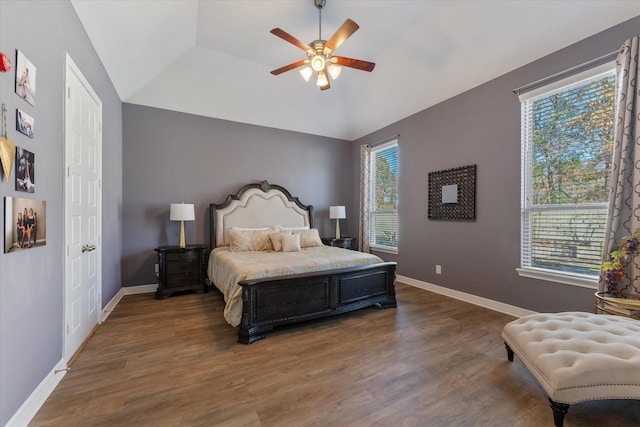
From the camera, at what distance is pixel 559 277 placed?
2822 millimetres

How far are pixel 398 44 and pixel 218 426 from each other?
466 centimetres

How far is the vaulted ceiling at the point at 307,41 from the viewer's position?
2.67 meters

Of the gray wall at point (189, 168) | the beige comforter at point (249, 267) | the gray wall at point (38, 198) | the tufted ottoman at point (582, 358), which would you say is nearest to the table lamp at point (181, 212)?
the gray wall at point (189, 168)

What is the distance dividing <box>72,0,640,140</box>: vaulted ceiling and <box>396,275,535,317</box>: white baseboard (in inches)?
114

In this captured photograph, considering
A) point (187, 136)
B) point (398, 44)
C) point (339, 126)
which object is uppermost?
point (398, 44)

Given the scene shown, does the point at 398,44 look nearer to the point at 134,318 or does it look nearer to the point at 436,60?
the point at 436,60

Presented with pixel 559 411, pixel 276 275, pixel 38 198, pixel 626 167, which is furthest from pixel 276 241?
pixel 626 167

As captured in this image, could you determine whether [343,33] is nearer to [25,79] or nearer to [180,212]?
[25,79]

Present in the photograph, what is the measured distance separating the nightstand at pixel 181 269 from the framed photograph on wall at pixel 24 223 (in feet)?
7.40

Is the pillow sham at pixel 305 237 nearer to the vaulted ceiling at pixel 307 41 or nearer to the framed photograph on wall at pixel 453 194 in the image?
the framed photograph on wall at pixel 453 194

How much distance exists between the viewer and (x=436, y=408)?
5.50ft

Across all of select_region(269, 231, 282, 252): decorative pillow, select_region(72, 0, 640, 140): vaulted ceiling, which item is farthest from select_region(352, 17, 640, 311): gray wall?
select_region(269, 231, 282, 252): decorative pillow

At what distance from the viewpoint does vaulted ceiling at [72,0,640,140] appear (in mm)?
2668

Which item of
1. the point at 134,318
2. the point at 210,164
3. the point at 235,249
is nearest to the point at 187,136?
the point at 210,164
